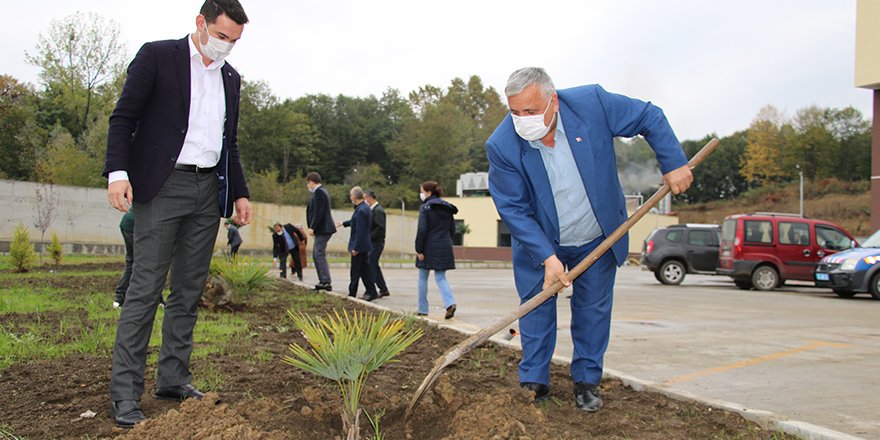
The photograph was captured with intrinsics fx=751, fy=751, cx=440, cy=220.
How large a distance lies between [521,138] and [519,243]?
605mm

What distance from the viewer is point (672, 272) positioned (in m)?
20.8

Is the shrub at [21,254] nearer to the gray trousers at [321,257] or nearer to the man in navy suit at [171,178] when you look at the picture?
the gray trousers at [321,257]

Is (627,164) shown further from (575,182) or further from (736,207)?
(575,182)

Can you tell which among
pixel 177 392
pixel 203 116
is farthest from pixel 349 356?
pixel 203 116

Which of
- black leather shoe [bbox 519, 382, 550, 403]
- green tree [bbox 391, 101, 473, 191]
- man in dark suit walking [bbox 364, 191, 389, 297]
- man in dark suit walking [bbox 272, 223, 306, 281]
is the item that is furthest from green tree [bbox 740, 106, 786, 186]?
black leather shoe [bbox 519, 382, 550, 403]

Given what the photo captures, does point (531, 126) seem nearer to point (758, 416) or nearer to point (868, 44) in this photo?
point (758, 416)

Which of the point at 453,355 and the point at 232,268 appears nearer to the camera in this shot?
the point at 453,355

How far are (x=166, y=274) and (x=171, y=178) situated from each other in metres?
0.51

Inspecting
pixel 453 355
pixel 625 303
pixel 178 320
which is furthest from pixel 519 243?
pixel 625 303

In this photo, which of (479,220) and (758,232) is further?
(479,220)

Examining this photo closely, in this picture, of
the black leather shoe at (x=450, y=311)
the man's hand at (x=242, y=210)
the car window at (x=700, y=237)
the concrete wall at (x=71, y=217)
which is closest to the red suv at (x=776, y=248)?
the car window at (x=700, y=237)

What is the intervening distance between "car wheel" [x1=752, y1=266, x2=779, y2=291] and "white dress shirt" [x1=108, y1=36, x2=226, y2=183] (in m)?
17.1

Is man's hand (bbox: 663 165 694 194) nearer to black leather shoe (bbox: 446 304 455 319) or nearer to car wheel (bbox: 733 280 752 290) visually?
black leather shoe (bbox: 446 304 455 319)

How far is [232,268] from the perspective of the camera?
8992 mm
